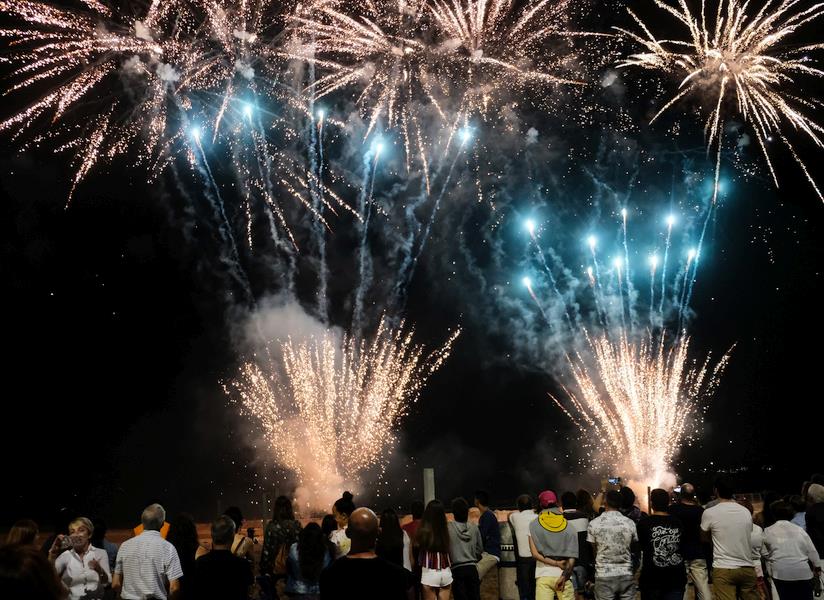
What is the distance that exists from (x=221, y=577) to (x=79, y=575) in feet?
7.02

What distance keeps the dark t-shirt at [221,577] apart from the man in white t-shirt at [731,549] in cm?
516

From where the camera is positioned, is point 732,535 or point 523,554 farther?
point 523,554

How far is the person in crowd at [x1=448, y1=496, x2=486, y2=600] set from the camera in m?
9.35

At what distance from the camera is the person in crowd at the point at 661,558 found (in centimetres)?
840

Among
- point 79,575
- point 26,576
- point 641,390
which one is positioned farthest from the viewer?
point 641,390

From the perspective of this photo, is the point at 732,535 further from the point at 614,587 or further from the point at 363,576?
the point at 363,576

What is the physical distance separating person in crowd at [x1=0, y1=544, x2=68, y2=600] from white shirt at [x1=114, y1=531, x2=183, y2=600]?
13.9 feet

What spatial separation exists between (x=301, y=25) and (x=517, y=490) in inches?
1508

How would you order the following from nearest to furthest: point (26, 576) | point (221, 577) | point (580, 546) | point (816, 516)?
point (26, 576)
point (221, 577)
point (816, 516)
point (580, 546)

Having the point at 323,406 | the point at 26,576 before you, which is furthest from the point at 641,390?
the point at 26,576

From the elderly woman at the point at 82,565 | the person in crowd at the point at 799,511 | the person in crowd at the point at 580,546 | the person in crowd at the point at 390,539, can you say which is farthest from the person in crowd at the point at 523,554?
the elderly woman at the point at 82,565

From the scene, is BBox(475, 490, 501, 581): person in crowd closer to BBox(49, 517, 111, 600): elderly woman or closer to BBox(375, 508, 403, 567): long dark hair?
BBox(375, 508, 403, 567): long dark hair

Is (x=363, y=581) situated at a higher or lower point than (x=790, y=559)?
lower

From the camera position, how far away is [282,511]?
29.7 ft
